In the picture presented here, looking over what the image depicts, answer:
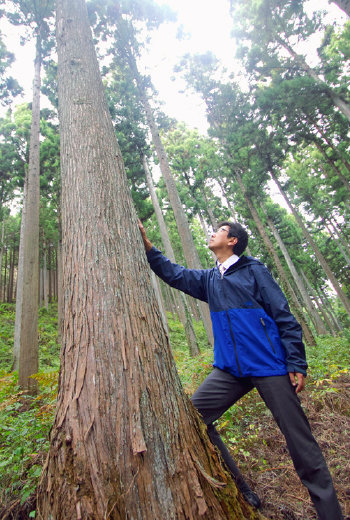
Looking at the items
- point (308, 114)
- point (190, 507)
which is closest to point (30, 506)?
point (190, 507)

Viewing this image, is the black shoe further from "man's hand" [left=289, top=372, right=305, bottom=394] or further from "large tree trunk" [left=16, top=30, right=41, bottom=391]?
"large tree trunk" [left=16, top=30, right=41, bottom=391]

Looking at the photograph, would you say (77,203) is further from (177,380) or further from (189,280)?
(177,380)

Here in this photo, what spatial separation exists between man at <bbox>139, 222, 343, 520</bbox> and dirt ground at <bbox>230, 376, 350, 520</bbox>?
0.84 feet

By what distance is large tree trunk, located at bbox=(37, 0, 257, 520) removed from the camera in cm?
123

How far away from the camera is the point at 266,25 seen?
11516 mm

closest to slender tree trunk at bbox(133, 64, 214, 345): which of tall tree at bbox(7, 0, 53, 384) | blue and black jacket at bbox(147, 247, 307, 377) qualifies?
tall tree at bbox(7, 0, 53, 384)

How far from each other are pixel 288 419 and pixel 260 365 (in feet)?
1.29

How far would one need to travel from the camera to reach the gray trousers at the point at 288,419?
5.37ft

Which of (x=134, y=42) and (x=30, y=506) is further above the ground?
(x=134, y=42)

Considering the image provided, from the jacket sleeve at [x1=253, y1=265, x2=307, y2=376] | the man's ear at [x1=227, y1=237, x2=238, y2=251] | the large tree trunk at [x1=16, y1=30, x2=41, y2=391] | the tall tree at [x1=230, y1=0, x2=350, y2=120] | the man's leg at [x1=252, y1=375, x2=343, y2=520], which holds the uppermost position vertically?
the tall tree at [x1=230, y1=0, x2=350, y2=120]

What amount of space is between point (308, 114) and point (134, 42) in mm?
9366

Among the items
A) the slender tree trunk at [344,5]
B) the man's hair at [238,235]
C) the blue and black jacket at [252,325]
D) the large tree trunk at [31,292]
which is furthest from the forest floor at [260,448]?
the slender tree trunk at [344,5]

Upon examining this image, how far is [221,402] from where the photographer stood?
2002mm

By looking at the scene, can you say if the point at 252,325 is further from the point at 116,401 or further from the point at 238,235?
the point at 116,401
